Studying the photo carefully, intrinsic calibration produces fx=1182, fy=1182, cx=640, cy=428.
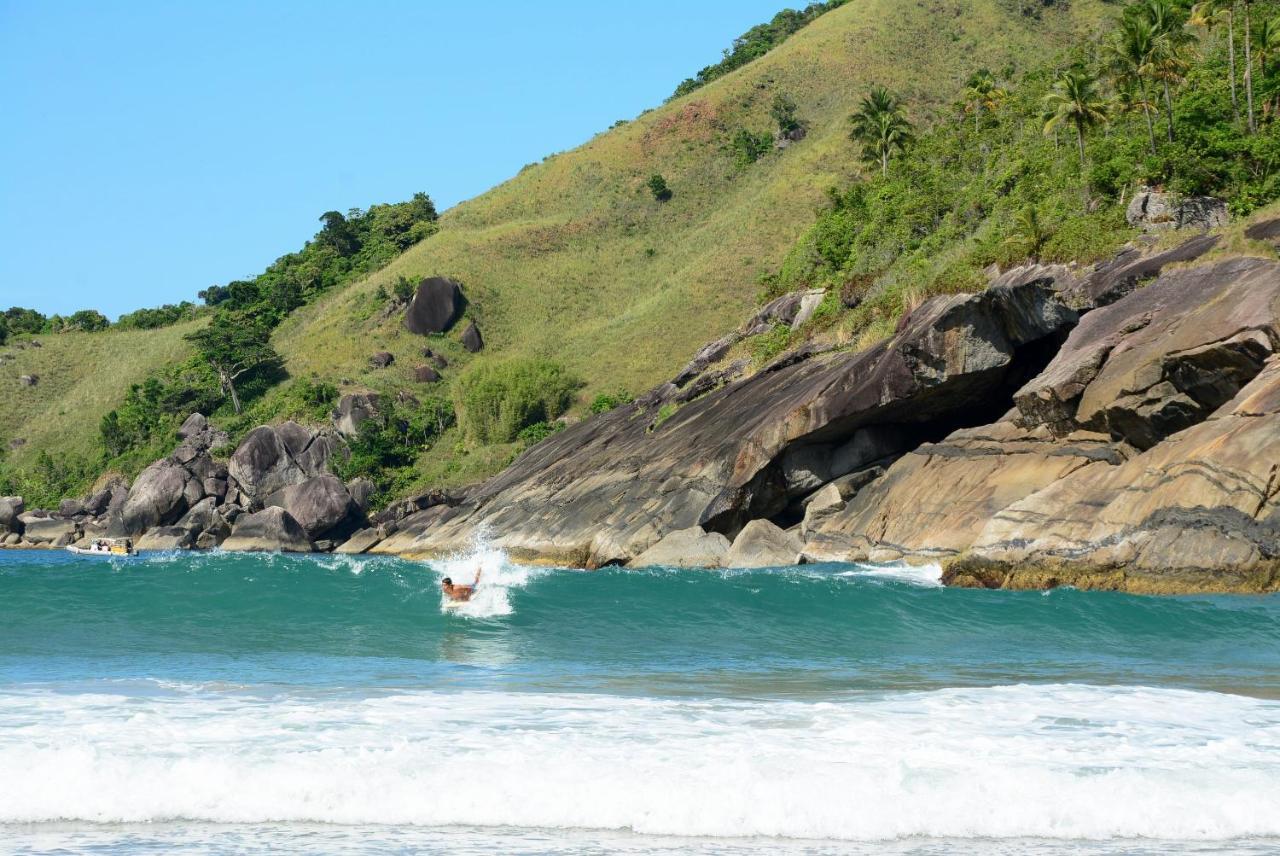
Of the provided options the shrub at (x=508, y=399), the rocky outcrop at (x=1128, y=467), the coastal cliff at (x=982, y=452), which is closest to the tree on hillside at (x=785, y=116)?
the shrub at (x=508, y=399)

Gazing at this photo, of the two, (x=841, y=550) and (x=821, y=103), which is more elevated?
(x=821, y=103)

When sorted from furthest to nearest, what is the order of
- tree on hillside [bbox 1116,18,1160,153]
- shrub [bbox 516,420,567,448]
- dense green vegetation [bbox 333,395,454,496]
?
dense green vegetation [bbox 333,395,454,496] < shrub [bbox 516,420,567,448] < tree on hillside [bbox 1116,18,1160,153]

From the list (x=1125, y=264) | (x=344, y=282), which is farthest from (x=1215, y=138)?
(x=344, y=282)

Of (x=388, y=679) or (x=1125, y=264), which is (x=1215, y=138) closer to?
(x=1125, y=264)

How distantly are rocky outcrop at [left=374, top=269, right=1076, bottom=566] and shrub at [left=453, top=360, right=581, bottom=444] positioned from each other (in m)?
33.2

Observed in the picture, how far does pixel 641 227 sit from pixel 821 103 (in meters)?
23.9

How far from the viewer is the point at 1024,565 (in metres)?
29.0

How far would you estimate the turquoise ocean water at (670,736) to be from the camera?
10.3m

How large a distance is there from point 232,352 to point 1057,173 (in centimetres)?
7857

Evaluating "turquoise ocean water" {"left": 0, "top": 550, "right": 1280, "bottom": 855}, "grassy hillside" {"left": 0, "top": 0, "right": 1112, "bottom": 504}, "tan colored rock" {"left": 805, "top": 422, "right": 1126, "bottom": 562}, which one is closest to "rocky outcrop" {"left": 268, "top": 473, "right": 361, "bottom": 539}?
"grassy hillside" {"left": 0, "top": 0, "right": 1112, "bottom": 504}

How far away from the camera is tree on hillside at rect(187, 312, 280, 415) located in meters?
108

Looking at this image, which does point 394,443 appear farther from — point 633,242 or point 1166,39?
point 1166,39

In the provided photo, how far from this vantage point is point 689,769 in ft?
37.9

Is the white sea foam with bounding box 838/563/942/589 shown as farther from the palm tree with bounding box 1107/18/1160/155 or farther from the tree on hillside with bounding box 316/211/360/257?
the tree on hillside with bounding box 316/211/360/257
